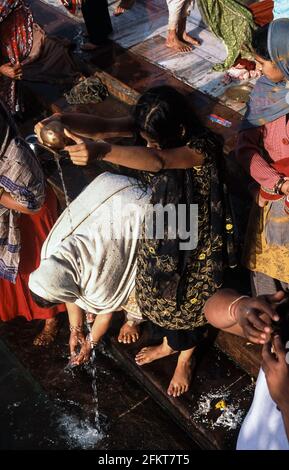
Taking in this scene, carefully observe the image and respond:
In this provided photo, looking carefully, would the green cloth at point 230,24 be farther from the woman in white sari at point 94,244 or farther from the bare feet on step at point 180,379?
the bare feet on step at point 180,379

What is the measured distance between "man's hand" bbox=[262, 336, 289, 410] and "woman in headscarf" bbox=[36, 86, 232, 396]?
95cm

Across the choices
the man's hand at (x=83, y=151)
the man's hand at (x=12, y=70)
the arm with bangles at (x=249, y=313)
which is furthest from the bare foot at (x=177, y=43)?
the arm with bangles at (x=249, y=313)

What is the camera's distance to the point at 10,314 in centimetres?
408

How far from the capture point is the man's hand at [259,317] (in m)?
1.95

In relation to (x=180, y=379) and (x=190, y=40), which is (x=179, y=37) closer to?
(x=190, y=40)

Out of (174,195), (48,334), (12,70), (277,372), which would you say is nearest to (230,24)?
(12,70)

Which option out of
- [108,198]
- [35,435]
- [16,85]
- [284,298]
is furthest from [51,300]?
[16,85]

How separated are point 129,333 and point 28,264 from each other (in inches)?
31.3

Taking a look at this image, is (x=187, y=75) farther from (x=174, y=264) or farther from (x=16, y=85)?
(x=174, y=264)

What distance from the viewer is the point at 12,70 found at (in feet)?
15.4

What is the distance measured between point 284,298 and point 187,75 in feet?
12.8

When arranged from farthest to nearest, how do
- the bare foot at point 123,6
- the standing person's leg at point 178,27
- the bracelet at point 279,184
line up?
the bare foot at point 123,6
the standing person's leg at point 178,27
the bracelet at point 279,184

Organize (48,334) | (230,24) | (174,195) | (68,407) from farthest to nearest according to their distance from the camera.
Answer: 1. (230,24)
2. (48,334)
3. (68,407)
4. (174,195)

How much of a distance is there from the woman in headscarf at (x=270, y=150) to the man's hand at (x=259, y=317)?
0.95 metres
